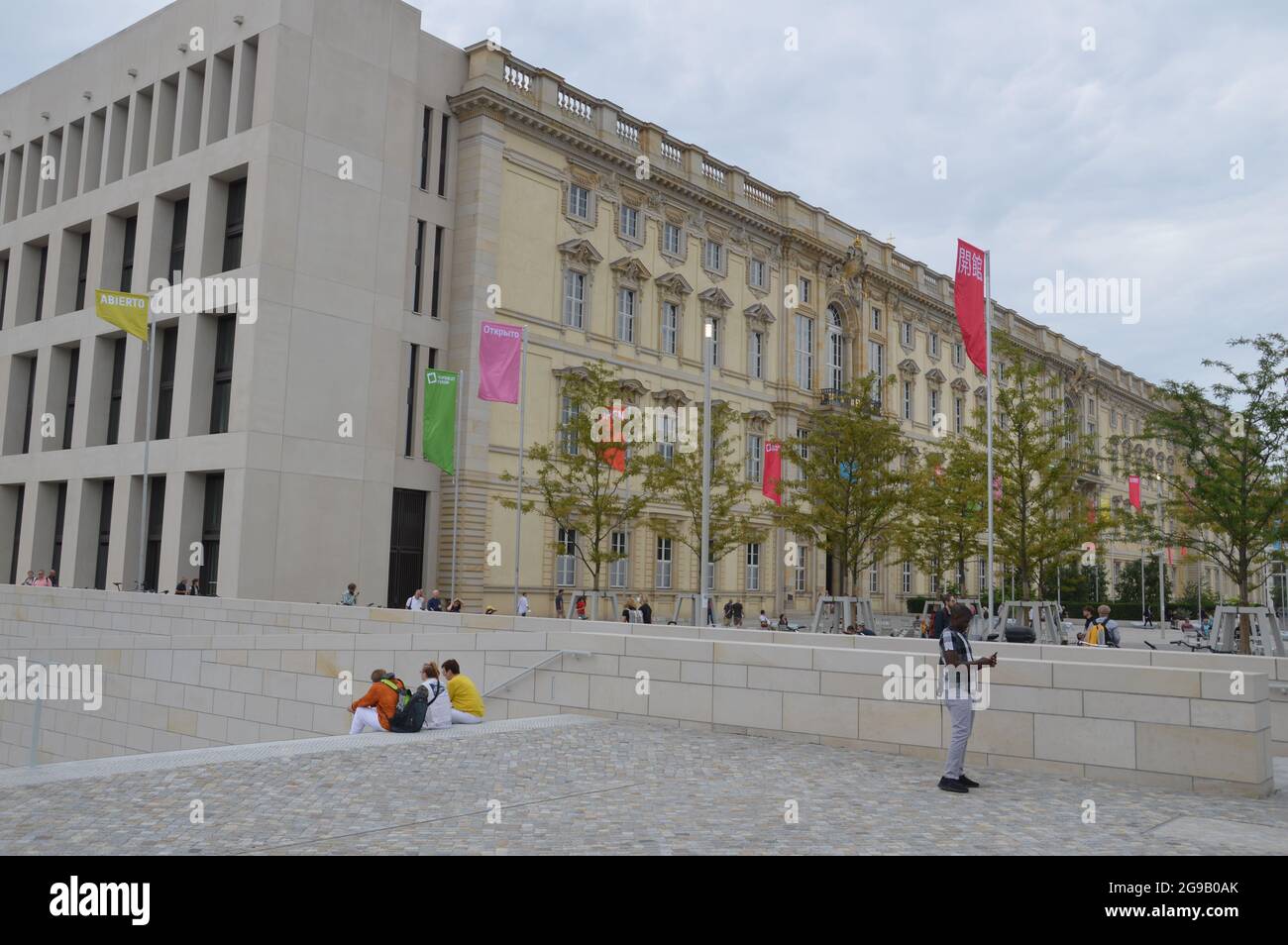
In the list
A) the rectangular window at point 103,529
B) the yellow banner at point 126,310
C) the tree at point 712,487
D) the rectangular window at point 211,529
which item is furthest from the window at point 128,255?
the tree at point 712,487

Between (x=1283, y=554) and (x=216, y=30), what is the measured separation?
37.5 m

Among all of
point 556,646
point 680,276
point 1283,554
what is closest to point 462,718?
point 556,646

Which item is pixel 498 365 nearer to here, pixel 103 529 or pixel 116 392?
pixel 116 392

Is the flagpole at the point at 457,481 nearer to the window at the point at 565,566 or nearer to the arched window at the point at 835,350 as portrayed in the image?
the window at the point at 565,566

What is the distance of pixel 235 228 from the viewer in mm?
37188

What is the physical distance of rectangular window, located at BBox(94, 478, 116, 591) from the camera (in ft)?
130

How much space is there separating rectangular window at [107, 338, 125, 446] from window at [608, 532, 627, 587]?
1993cm

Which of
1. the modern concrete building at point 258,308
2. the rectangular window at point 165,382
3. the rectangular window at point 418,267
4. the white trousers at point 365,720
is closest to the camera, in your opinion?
the white trousers at point 365,720

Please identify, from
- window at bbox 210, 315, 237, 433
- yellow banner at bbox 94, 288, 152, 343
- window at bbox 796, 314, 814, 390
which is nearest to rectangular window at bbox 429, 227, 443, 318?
window at bbox 210, 315, 237, 433

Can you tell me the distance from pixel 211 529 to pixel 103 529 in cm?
717

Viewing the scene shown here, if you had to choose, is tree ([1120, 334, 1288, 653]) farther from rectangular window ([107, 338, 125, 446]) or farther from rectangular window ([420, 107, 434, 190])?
rectangular window ([107, 338, 125, 446])

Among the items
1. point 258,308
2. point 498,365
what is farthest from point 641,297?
point 258,308

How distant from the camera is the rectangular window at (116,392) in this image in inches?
1615

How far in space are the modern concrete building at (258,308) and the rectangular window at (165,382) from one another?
0.09 m
